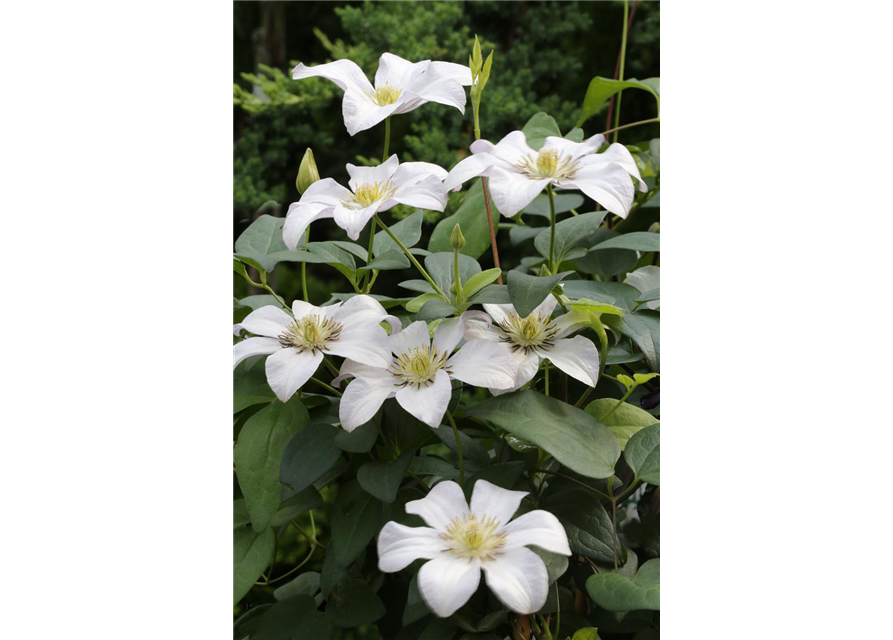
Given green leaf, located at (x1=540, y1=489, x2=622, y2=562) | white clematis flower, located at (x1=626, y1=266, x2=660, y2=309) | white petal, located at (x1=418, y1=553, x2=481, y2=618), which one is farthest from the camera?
white clematis flower, located at (x1=626, y1=266, x2=660, y2=309)

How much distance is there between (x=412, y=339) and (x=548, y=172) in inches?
4.6

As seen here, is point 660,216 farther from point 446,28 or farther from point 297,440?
point 446,28

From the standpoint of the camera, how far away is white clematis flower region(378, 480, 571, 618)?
0.33 metres

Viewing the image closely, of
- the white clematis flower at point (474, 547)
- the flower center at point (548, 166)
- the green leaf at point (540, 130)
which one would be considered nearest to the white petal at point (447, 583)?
the white clematis flower at point (474, 547)

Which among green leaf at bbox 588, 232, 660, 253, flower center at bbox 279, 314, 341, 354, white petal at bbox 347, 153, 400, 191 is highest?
white petal at bbox 347, 153, 400, 191

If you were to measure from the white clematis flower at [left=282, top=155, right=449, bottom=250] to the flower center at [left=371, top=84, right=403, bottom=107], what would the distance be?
0.12ft

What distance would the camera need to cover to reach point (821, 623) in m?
0.34

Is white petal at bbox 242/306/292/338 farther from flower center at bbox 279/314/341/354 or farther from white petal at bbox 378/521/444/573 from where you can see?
white petal at bbox 378/521/444/573

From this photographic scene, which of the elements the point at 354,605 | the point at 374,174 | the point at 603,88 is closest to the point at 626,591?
the point at 354,605

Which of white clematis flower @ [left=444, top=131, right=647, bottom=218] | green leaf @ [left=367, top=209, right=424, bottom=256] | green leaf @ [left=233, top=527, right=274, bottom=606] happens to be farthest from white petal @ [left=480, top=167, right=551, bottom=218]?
green leaf @ [left=233, top=527, right=274, bottom=606]

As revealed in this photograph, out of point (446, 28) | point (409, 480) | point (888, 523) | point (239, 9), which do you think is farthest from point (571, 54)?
point (888, 523)

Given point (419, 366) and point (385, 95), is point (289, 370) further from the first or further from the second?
point (385, 95)

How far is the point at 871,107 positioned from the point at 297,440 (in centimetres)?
33

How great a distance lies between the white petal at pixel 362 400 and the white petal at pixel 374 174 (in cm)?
12
